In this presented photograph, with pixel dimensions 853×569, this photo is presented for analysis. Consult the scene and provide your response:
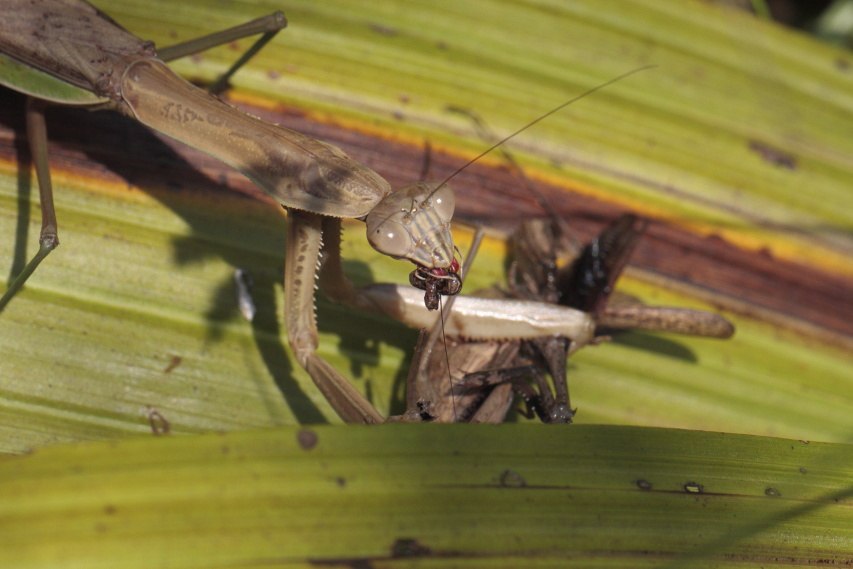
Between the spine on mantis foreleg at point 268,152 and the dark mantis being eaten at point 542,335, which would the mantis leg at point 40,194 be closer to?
the spine on mantis foreleg at point 268,152

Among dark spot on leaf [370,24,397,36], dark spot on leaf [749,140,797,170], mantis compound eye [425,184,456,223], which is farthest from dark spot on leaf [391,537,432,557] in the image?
dark spot on leaf [749,140,797,170]

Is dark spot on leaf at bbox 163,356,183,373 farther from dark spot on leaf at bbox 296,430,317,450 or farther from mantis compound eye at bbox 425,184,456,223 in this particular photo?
mantis compound eye at bbox 425,184,456,223

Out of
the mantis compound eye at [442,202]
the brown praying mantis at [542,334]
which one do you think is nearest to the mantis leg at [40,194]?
the brown praying mantis at [542,334]

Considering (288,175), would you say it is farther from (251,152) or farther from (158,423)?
(158,423)

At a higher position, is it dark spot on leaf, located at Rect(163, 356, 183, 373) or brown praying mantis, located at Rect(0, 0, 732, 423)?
brown praying mantis, located at Rect(0, 0, 732, 423)

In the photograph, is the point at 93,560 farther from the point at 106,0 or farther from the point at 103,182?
the point at 106,0

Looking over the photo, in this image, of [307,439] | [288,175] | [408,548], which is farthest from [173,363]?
[408,548]
